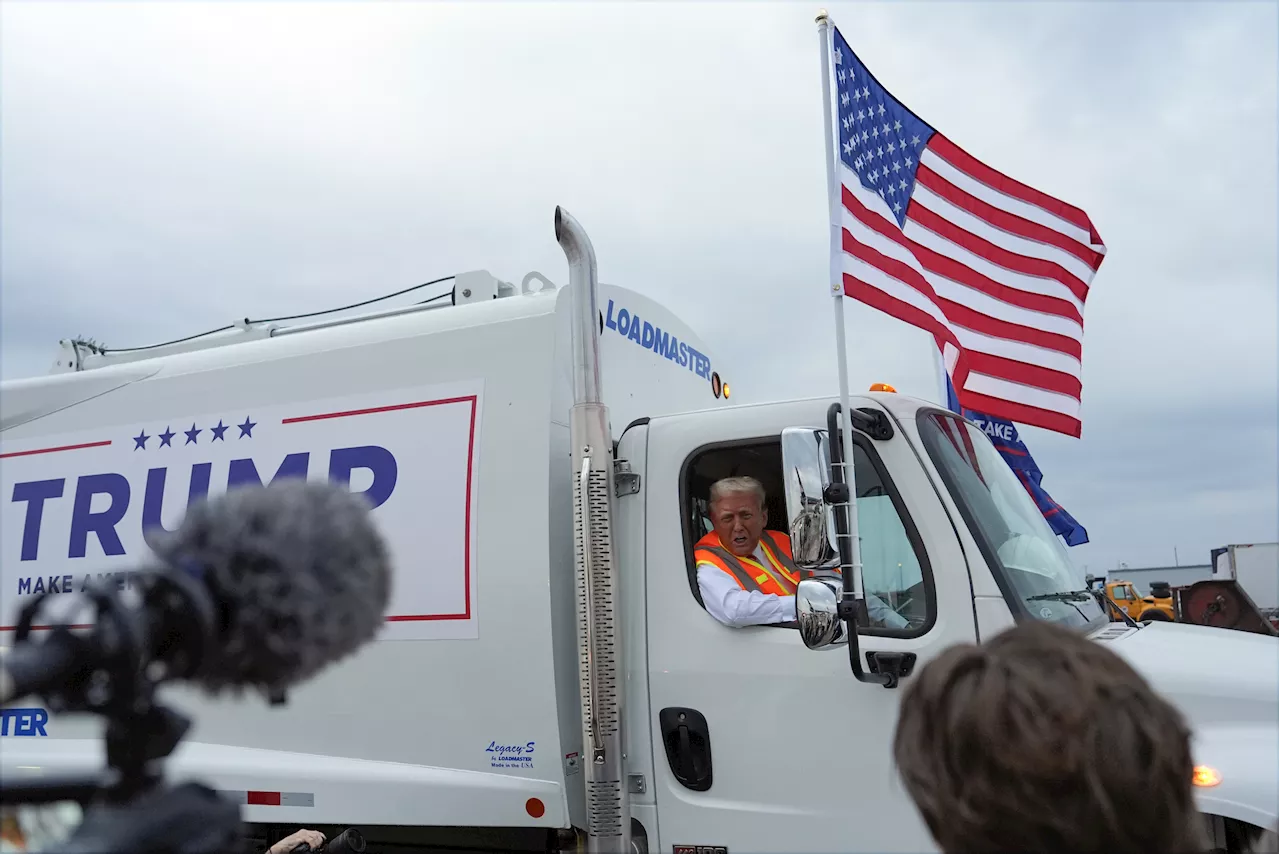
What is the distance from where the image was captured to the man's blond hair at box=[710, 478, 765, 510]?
377 centimetres

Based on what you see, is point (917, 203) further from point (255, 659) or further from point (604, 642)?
point (255, 659)

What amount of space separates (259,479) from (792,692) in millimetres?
2205

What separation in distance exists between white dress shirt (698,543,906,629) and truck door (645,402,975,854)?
0.10 feet

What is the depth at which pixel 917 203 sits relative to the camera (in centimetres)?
438

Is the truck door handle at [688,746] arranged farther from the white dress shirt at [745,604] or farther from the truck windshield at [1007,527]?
the truck windshield at [1007,527]

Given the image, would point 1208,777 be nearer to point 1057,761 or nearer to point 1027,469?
point 1057,761

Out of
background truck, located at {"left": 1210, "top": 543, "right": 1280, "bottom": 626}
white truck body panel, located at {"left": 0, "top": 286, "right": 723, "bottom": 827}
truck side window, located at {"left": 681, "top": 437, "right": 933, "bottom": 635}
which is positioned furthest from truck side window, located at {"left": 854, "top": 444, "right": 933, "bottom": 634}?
background truck, located at {"left": 1210, "top": 543, "right": 1280, "bottom": 626}

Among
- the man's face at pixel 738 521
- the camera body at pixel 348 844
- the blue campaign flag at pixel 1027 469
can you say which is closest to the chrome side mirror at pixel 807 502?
the man's face at pixel 738 521

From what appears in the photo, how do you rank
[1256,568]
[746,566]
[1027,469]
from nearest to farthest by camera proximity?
1. [746,566]
2. [1027,469]
3. [1256,568]

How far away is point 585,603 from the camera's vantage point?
345 cm

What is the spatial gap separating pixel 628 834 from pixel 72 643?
2.76 meters

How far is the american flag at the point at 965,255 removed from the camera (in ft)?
13.0

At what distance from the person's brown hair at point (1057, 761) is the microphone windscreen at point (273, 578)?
2.22ft

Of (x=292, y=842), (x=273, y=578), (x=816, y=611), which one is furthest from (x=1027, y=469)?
(x=273, y=578)
